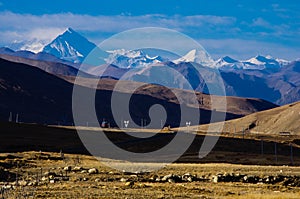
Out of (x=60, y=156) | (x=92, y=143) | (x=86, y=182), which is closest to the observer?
(x=86, y=182)

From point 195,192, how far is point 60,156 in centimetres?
Answer: 4057

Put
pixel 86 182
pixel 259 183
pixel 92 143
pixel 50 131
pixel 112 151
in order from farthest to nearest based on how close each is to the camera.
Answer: pixel 50 131 < pixel 92 143 < pixel 112 151 < pixel 259 183 < pixel 86 182

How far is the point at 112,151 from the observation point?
8988cm

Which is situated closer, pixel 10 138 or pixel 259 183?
pixel 259 183

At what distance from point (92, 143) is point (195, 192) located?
66089 millimetres

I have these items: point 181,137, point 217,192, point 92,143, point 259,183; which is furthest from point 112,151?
point 217,192

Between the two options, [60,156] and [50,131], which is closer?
[60,156]

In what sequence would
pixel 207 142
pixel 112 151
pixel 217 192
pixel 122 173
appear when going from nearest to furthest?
pixel 217 192
pixel 122 173
pixel 112 151
pixel 207 142

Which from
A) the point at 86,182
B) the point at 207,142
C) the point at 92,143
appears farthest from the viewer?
the point at 207,142

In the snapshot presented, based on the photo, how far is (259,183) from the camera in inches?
1822

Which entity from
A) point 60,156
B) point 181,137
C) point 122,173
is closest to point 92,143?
point 181,137

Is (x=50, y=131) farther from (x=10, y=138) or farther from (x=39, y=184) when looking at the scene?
(x=39, y=184)

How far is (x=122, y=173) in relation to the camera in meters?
51.0

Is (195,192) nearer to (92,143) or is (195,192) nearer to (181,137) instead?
(92,143)
